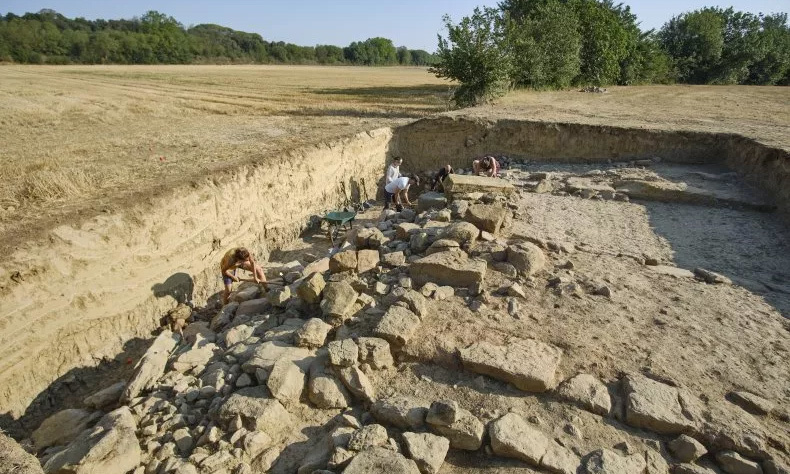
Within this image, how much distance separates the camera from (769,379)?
12.0 ft

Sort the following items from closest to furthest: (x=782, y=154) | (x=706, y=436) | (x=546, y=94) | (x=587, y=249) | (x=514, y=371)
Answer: (x=706, y=436) < (x=514, y=371) < (x=587, y=249) < (x=782, y=154) < (x=546, y=94)

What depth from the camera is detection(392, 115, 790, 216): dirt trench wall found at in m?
9.95

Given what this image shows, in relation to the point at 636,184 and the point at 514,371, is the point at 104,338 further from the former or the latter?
the point at 636,184

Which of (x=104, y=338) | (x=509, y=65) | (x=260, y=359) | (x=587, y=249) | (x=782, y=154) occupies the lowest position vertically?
(x=104, y=338)

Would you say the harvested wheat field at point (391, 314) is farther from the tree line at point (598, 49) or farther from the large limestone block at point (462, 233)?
the tree line at point (598, 49)

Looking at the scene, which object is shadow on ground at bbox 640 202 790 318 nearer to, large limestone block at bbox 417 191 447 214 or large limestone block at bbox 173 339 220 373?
large limestone block at bbox 417 191 447 214

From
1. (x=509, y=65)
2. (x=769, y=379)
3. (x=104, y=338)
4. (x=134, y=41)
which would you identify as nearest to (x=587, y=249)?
(x=769, y=379)

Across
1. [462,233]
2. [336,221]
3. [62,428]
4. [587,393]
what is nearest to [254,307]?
[62,428]

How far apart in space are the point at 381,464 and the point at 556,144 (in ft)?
35.1

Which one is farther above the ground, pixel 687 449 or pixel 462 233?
pixel 462 233

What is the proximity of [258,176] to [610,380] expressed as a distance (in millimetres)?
6809

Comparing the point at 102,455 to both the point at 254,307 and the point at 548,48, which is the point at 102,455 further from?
the point at 548,48

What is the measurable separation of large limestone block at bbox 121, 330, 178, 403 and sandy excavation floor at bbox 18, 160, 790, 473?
0.12m

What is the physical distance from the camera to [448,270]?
496cm
